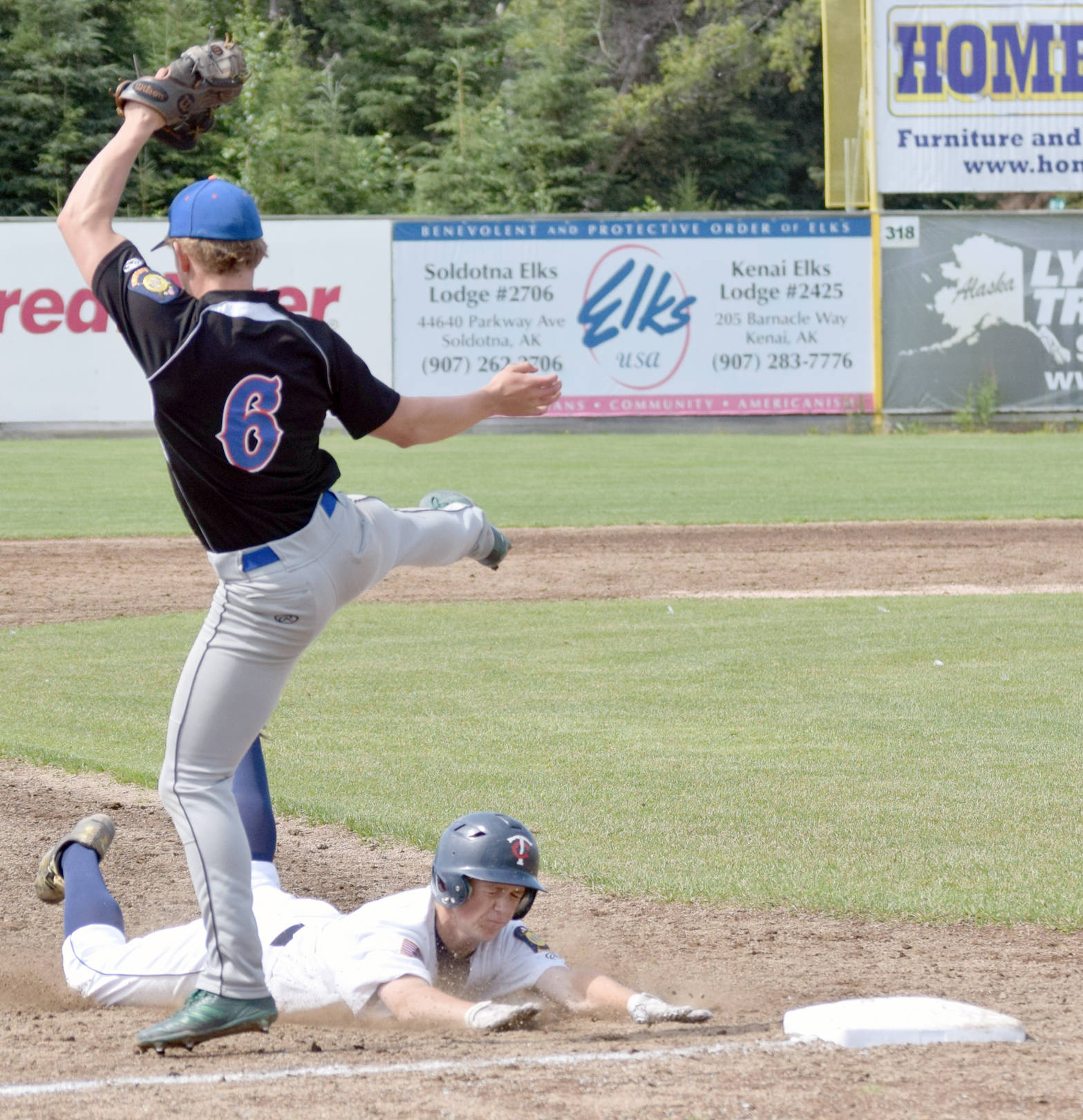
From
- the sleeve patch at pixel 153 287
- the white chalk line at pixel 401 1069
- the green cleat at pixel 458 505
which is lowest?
the white chalk line at pixel 401 1069

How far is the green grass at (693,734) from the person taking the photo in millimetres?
5574

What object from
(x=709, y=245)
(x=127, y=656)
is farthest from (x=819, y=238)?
(x=127, y=656)

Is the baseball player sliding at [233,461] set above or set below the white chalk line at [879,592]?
above

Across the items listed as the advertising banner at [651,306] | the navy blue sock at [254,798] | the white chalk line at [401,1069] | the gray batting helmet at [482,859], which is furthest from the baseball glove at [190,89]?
the advertising banner at [651,306]

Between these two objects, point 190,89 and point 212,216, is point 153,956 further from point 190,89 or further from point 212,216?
point 190,89

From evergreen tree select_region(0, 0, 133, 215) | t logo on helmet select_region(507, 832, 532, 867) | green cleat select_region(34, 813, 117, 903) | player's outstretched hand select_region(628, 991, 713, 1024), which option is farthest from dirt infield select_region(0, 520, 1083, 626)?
evergreen tree select_region(0, 0, 133, 215)

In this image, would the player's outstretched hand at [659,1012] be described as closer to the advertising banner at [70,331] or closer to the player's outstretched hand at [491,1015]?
the player's outstretched hand at [491,1015]

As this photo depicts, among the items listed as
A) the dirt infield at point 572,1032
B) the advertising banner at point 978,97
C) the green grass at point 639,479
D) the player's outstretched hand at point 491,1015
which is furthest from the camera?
the advertising banner at point 978,97

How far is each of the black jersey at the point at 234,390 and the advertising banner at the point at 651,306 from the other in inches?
852

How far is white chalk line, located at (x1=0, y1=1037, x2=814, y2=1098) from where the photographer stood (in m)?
3.37

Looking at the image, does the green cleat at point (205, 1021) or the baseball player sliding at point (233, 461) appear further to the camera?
the green cleat at point (205, 1021)

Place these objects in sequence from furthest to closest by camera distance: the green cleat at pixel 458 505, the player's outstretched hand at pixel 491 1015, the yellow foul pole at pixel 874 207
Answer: the yellow foul pole at pixel 874 207 < the green cleat at pixel 458 505 < the player's outstretched hand at pixel 491 1015

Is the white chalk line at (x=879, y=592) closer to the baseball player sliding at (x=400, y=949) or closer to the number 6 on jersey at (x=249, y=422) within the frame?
the baseball player sliding at (x=400, y=949)

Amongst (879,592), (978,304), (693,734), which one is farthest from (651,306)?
(693,734)
